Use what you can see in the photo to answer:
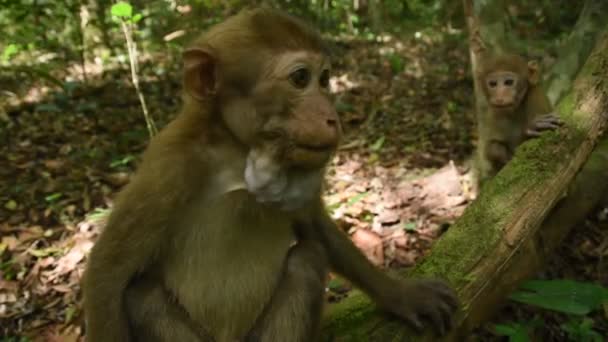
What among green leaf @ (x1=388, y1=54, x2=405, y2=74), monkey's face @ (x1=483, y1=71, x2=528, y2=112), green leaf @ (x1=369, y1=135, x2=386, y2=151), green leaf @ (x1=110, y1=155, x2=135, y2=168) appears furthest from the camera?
green leaf @ (x1=388, y1=54, x2=405, y2=74)

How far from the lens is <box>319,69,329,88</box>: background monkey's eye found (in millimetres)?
2446

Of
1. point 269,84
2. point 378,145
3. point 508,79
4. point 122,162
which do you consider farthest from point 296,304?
point 378,145

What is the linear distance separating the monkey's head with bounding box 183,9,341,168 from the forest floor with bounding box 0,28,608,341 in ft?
7.50

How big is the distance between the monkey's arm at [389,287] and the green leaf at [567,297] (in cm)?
36

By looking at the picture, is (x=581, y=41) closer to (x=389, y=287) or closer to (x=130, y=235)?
(x=389, y=287)

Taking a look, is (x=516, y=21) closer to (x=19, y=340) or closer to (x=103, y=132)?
(x=103, y=132)

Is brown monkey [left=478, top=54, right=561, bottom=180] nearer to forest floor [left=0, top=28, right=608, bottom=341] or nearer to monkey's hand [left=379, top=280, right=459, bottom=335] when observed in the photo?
forest floor [left=0, top=28, right=608, bottom=341]

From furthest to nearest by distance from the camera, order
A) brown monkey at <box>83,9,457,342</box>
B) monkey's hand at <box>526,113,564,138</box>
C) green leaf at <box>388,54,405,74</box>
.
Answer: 1. green leaf at <box>388,54,405,74</box>
2. monkey's hand at <box>526,113,564,138</box>
3. brown monkey at <box>83,9,457,342</box>

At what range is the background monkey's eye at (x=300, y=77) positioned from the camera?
231 cm

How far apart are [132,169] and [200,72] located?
406 cm

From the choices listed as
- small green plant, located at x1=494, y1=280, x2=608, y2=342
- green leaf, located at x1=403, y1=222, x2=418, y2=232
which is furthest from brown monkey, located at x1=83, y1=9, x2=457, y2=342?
green leaf, located at x1=403, y1=222, x2=418, y2=232

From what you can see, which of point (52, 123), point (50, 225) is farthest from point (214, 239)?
point (52, 123)

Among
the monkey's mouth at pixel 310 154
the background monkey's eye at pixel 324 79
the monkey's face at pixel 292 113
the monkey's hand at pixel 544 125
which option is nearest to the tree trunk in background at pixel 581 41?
the monkey's hand at pixel 544 125

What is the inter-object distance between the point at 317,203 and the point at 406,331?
818 millimetres
